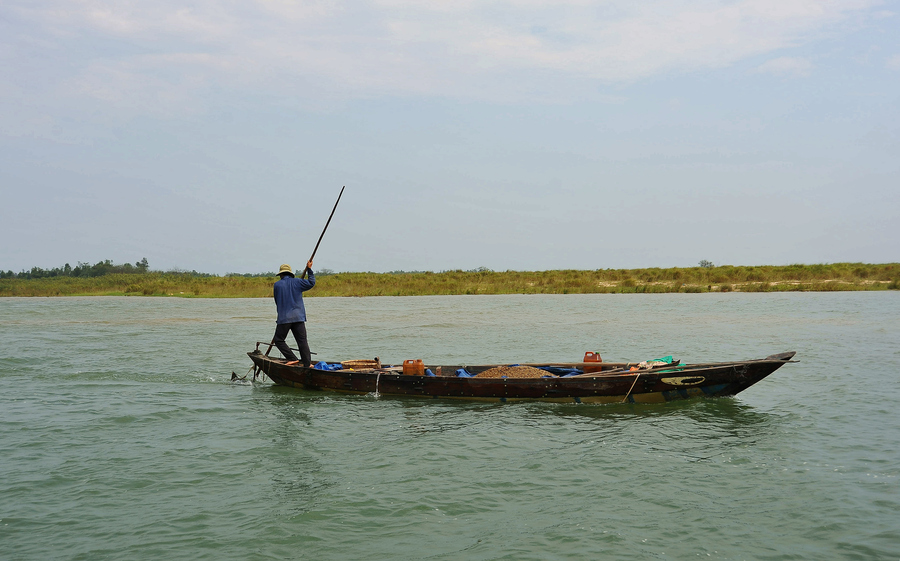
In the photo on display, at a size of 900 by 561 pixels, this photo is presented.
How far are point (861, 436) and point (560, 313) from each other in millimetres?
22453

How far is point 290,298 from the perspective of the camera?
42.8ft

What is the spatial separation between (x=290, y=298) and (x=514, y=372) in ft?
15.9

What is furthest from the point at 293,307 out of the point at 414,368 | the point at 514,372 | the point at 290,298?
the point at 514,372

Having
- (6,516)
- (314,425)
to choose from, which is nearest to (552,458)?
(314,425)

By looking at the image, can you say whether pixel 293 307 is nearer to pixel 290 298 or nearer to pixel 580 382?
pixel 290 298

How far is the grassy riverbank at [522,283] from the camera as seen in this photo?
4459 centimetres

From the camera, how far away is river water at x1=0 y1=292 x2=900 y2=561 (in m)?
6.06

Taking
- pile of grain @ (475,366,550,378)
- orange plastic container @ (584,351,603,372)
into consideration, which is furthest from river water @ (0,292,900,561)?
orange plastic container @ (584,351,603,372)

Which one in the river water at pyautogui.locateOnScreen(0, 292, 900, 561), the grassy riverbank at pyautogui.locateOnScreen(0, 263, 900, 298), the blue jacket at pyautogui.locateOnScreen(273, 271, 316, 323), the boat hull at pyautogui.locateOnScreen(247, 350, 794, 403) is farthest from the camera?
the grassy riverbank at pyautogui.locateOnScreen(0, 263, 900, 298)

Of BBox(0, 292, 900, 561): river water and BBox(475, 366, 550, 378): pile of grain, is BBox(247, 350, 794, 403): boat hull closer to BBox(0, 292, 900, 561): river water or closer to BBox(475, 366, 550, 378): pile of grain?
BBox(0, 292, 900, 561): river water

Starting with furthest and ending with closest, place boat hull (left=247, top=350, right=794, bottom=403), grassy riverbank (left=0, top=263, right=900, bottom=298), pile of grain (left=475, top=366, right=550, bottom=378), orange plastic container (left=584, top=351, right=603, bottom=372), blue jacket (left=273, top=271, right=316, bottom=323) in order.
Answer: grassy riverbank (left=0, top=263, right=900, bottom=298) < blue jacket (left=273, top=271, right=316, bottom=323) < orange plastic container (left=584, top=351, right=603, bottom=372) < pile of grain (left=475, top=366, right=550, bottom=378) < boat hull (left=247, top=350, right=794, bottom=403)

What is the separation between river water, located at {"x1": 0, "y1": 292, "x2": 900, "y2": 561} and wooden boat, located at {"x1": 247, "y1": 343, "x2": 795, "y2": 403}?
0.24m

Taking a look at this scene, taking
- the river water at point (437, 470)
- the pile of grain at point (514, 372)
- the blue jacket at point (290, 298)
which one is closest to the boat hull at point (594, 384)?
the river water at point (437, 470)

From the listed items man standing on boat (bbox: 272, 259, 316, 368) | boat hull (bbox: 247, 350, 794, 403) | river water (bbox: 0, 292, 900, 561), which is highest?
man standing on boat (bbox: 272, 259, 316, 368)
